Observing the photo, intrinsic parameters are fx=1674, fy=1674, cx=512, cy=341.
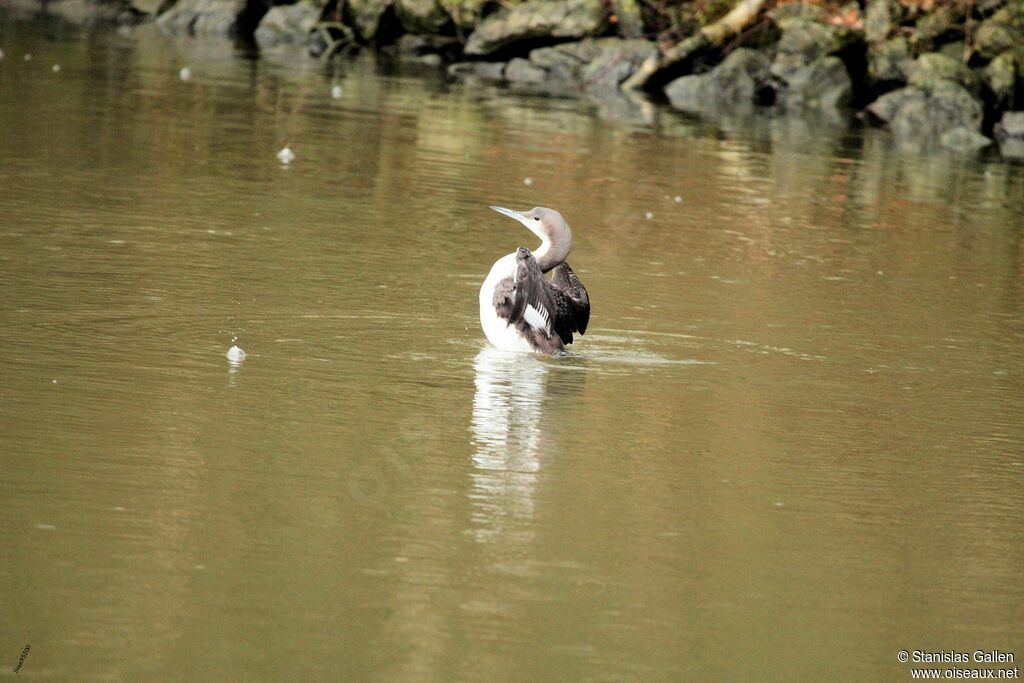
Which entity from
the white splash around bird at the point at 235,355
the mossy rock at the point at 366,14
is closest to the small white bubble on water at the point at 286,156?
the white splash around bird at the point at 235,355

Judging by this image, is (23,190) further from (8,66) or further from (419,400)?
(8,66)

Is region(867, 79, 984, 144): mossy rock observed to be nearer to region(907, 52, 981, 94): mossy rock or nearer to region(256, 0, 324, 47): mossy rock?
region(907, 52, 981, 94): mossy rock

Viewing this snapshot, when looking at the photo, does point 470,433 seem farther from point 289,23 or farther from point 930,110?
point 289,23

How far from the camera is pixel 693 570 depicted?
5199mm

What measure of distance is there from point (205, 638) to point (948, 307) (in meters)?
6.78

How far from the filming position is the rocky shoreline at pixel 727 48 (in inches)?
986

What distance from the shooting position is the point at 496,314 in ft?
26.1

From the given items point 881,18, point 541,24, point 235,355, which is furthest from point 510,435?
point 881,18

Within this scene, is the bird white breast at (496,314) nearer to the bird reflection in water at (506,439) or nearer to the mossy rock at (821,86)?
the bird reflection in water at (506,439)

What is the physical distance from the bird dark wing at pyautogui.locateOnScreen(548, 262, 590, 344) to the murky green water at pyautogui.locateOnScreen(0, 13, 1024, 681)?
19 cm

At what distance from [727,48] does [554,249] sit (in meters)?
20.1

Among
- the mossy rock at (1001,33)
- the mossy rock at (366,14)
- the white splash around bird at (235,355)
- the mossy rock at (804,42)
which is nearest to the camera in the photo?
the white splash around bird at (235,355)

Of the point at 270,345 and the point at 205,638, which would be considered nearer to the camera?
the point at 205,638

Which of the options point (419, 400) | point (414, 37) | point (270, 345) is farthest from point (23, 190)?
point (414, 37)
